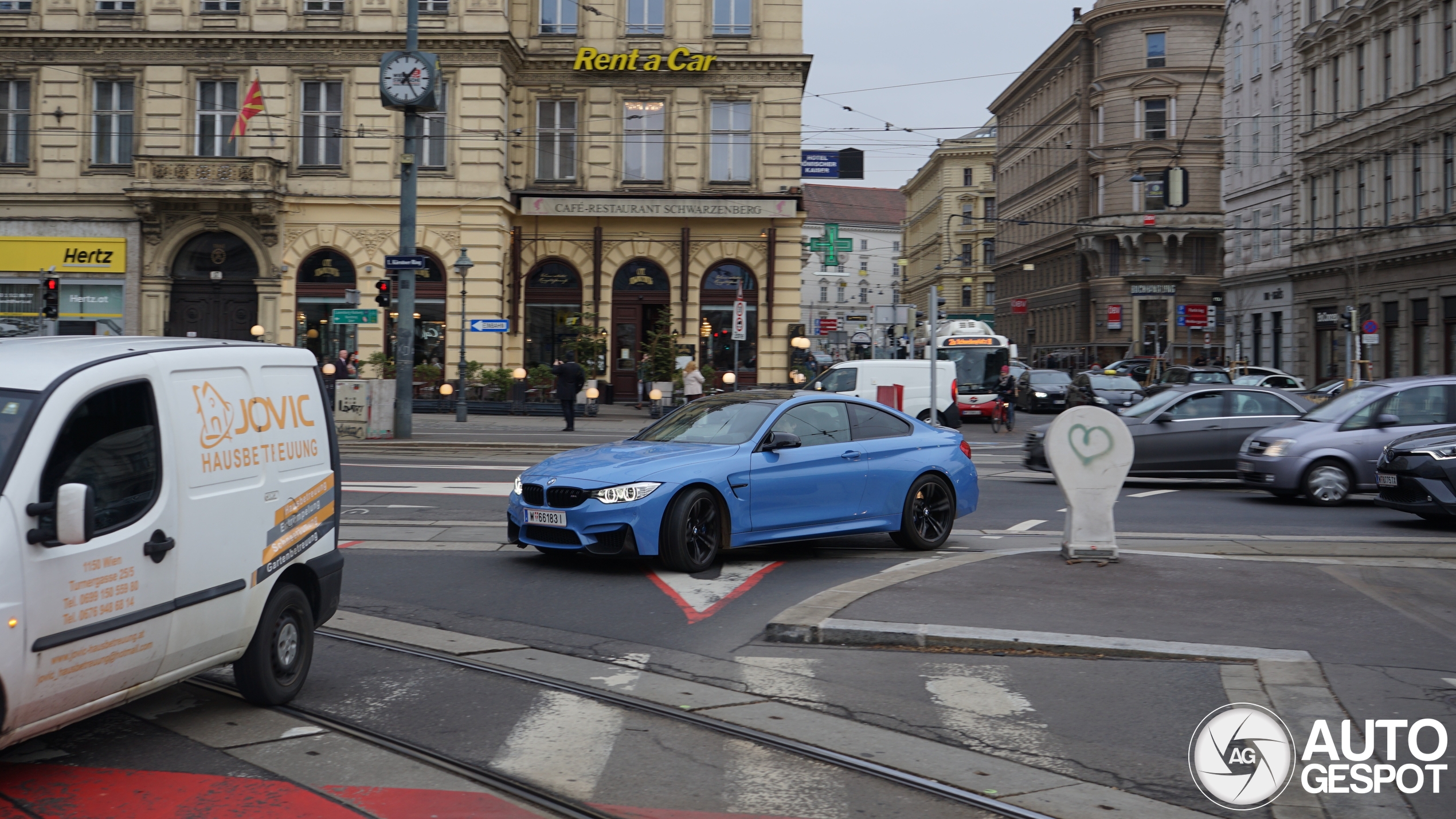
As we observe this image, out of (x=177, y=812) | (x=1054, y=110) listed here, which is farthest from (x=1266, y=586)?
(x=1054, y=110)

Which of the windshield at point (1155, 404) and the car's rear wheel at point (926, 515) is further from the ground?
the windshield at point (1155, 404)

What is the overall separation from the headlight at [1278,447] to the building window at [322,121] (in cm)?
2852

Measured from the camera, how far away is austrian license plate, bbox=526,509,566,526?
998cm

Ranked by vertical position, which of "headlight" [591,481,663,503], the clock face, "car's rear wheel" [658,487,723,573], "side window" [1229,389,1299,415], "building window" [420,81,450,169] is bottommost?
"car's rear wheel" [658,487,723,573]

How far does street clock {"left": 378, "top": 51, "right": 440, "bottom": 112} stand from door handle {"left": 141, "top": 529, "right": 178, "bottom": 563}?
2094 centimetres

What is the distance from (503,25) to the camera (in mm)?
36844

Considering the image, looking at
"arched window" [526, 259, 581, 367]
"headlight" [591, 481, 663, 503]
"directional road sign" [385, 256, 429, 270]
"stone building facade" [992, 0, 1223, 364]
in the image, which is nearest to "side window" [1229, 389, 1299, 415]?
"headlight" [591, 481, 663, 503]

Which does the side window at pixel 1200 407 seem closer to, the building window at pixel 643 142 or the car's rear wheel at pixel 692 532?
the car's rear wheel at pixel 692 532

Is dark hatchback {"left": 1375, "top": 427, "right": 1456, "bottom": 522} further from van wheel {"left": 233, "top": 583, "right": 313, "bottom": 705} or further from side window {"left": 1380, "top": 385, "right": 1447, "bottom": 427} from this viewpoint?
van wheel {"left": 233, "top": 583, "right": 313, "bottom": 705}

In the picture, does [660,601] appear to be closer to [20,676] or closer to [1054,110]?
[20,676]

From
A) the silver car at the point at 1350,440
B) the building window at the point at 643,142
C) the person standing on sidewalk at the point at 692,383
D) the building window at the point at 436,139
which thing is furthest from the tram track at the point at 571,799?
the building window at the point at 643,142

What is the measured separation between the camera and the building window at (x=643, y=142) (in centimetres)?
3938

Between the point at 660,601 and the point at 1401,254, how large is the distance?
144ft

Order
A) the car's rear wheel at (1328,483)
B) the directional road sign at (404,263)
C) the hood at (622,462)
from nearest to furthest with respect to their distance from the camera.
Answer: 1. the hood at (622,462)
2. the car's rear wheel at (1328,483)
3. the directional road sign at (404,263)
